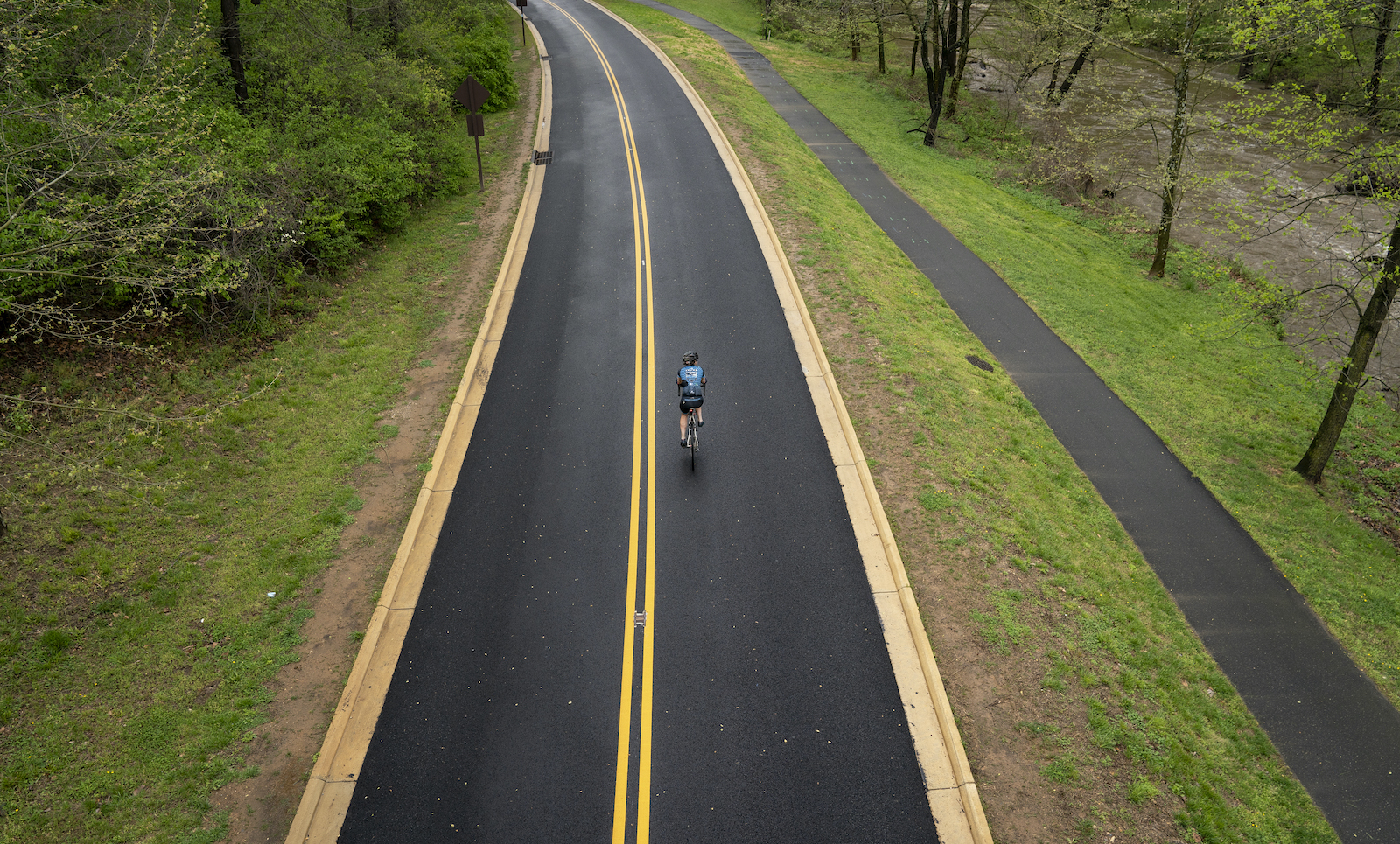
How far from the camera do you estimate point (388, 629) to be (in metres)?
8.38

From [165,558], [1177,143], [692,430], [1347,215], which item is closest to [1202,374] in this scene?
[1347,215]

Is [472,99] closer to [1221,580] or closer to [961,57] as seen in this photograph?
[1221,580]

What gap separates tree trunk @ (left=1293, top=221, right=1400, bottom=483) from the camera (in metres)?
11.8

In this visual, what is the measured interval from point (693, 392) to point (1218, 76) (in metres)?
47.5

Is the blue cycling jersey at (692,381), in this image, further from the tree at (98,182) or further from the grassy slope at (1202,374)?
the grassy slope at (1202,374)

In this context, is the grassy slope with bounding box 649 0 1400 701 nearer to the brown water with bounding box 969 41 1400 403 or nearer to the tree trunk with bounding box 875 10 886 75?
the brown water with bounding box 969 41 1400 403

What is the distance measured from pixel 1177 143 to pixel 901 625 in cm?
1930

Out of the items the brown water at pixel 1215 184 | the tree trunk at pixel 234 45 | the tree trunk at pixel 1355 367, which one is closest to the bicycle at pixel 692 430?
the tree trunk at pixel 1355 367

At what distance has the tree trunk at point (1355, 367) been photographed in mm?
11836

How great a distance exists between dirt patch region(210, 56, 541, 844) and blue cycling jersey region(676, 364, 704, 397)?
4286 mm

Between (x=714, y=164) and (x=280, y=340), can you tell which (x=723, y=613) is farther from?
(x=714, y=164)

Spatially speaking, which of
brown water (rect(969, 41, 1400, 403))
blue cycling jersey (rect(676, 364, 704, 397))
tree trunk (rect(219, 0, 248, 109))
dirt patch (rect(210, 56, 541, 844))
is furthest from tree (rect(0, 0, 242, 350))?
brown water (rect(969, 41, 1400, 403))

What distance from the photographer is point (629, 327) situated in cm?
1427

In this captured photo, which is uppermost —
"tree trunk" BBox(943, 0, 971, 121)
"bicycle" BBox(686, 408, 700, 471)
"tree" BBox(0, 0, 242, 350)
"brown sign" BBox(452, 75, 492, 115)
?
"tree trunk" BBox(943, 0, 971, 121)
